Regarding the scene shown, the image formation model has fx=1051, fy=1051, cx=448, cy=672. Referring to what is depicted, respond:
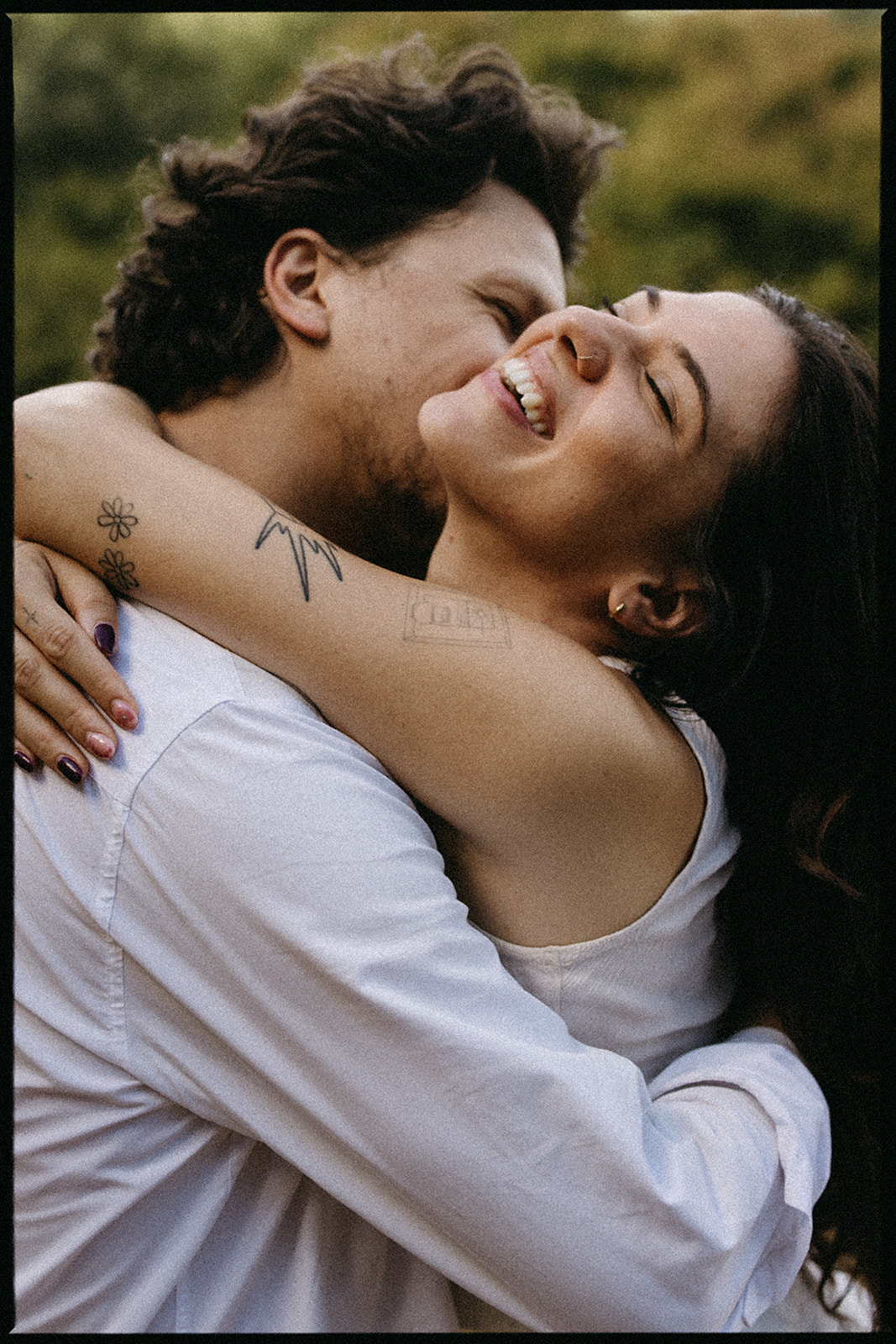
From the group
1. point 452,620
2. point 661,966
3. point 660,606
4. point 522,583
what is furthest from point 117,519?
point 661,966

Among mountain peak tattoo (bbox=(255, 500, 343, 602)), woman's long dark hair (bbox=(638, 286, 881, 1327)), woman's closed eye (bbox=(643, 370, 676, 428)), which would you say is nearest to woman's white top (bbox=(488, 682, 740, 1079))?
woman's long dark hair (bbox=(638, 286, 881, 1327))

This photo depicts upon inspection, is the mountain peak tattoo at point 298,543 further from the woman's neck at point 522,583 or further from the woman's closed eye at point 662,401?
the woman's closed eye at point 662,401

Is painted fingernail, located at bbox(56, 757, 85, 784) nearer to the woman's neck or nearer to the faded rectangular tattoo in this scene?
the faded rectangular tattoo

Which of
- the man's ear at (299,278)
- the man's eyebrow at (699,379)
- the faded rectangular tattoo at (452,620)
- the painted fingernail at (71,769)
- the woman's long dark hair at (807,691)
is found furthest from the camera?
the man's ear at (299,278)

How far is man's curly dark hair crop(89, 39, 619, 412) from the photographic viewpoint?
2.25 metres

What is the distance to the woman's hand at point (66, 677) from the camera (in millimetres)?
1488

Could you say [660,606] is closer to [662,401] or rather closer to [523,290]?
[662,401]

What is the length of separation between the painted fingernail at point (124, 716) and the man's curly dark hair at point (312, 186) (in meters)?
0.98

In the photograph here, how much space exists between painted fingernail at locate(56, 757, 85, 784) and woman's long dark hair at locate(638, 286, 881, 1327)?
100cm

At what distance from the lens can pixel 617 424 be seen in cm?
178

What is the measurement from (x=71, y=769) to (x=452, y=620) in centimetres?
60

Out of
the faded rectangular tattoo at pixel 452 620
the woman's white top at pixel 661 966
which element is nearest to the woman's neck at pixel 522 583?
the woman's white top at pixel 661 966

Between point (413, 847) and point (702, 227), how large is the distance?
16.6 ft

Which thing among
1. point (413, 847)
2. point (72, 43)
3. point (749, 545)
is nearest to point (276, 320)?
point (749, 545)
